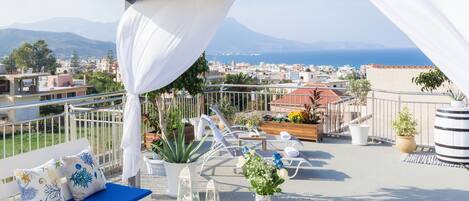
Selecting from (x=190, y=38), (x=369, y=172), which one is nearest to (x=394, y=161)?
(x=369, y=172)

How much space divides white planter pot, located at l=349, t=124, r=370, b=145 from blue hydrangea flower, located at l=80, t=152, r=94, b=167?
182 inches

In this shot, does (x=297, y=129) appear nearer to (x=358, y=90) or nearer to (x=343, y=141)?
(x=343, y=141)

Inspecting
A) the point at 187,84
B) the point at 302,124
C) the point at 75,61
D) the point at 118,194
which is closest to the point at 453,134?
the point at 302,124

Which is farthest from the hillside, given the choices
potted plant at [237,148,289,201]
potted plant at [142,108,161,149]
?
potted plant at [237,148,289,201]

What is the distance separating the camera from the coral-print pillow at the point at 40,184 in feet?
11.0

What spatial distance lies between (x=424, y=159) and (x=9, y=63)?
155 ft

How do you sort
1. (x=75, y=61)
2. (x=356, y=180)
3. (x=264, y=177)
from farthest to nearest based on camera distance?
(x=75, y=61), (x=356, y=180), (x=264, y=177)

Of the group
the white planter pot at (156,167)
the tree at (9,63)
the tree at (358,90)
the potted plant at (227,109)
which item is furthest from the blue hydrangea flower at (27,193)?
the tree at (9,63)

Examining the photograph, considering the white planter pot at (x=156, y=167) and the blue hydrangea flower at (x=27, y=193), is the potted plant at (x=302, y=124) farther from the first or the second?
the blue hydrangea flower at (x=27, y=193)

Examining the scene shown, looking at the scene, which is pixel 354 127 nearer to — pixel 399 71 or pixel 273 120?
pixel 273 120

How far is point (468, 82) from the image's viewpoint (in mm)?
2404

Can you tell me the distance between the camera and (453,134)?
5664 mm

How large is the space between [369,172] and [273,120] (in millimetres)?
2672

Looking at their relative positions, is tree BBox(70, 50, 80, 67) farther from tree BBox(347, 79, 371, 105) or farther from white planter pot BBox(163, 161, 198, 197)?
white planter pot BBox(163, 161, 198, 197)
